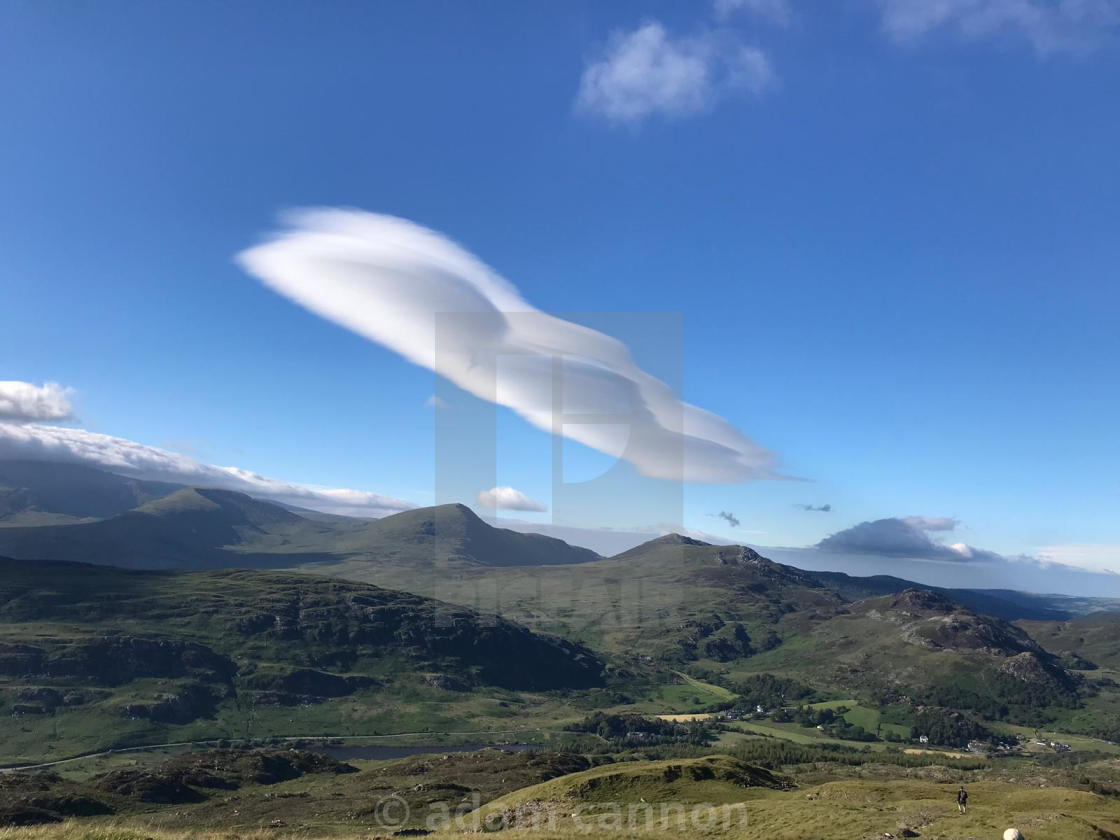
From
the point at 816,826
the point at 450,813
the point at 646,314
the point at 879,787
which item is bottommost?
the point at 450,813

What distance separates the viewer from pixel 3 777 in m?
196

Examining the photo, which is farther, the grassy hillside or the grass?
the grassy hillside

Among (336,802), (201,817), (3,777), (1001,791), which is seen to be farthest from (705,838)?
(3,777)

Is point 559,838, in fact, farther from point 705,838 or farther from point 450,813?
point 450,813

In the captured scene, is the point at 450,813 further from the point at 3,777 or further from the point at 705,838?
the point at 3,777

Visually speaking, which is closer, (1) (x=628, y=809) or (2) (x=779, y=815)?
(2) (x=779, y=815)

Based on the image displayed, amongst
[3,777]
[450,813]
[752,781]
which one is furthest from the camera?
[3,777]

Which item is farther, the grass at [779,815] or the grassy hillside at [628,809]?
the grassy hillside at [628,809]

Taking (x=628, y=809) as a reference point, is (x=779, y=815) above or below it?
above

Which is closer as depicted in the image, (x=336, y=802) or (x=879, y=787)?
(x=879, y=787)

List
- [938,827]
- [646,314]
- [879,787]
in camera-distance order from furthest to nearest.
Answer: [879,787] → [646,314] → [938,827]

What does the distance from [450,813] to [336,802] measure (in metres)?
46.8

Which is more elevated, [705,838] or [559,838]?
[559,838]

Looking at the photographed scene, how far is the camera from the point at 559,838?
55.7 metres
